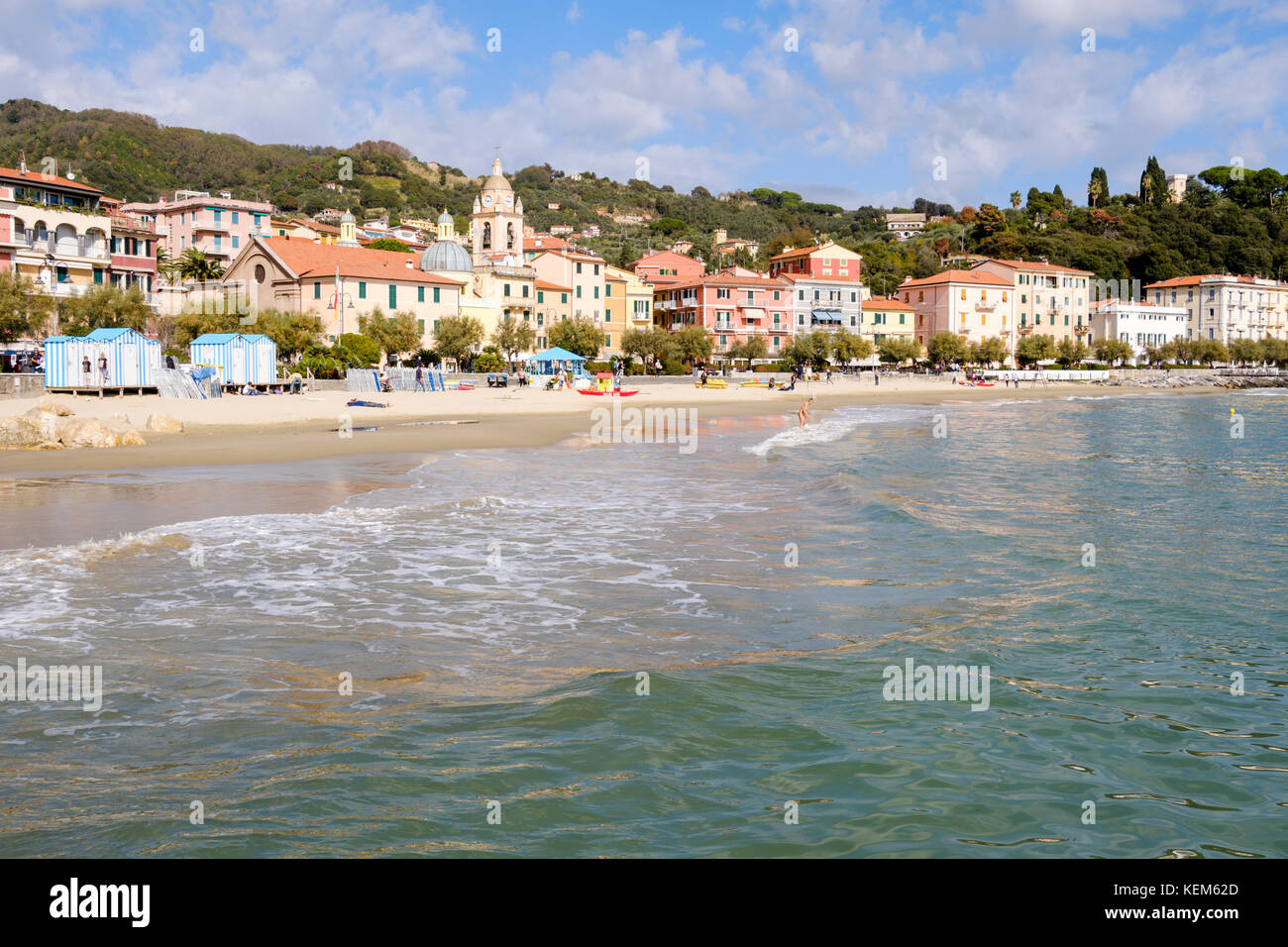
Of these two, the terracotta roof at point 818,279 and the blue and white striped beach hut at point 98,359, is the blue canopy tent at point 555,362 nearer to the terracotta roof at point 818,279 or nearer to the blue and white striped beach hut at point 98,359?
the blue and white striped beach hut at point 98,359

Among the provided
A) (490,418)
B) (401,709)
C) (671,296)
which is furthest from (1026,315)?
(401,709)

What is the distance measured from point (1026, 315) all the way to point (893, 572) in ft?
346

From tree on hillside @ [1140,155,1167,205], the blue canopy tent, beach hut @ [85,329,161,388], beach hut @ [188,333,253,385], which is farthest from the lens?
tree on hillside @ [1140,155,1167,205]

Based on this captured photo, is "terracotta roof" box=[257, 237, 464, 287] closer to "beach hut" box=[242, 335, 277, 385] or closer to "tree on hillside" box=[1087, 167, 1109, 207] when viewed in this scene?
"beach hut" box=[242, 335, 277, 385]

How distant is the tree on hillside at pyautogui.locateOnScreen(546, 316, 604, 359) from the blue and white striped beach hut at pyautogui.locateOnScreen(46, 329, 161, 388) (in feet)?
120

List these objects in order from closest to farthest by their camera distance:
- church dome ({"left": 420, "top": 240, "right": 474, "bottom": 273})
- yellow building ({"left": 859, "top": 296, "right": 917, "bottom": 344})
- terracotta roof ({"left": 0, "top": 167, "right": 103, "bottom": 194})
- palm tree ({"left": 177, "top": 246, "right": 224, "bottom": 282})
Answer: terracotta roof ({"left": 0, "top": 167, "right": 103, "bottom": 194}) < palm tree ({"left": 177, "top": 246, "right": 224, "bottom": 282}) < church dome ({"left": 420, "top": 240, "right": 474, "bottom": 273}) < yellow building ({"left": 859, "top": 296, "right": 917, "bottom": 344})

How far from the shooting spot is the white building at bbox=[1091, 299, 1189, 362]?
373ft

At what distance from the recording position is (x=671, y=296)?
97.9 metres

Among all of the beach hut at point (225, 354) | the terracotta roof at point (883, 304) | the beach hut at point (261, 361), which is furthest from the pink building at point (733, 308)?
the beach hut at point (225, 354)

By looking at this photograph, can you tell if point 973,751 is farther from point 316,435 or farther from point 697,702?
point 316,435

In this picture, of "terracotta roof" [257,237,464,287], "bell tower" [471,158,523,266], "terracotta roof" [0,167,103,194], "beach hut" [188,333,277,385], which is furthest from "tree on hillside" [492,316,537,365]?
"terracotta roof" [0,167,103,194]

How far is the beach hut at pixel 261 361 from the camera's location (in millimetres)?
47875

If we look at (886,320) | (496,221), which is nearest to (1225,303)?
(886,320)

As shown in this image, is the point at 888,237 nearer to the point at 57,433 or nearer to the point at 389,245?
the point at 389,245
